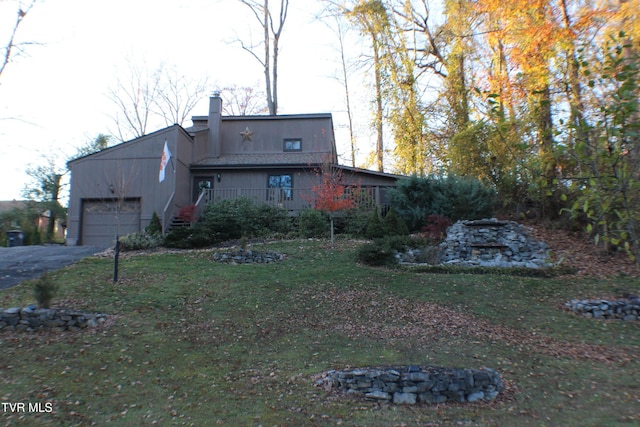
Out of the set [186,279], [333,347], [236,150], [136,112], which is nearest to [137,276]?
[186,279]

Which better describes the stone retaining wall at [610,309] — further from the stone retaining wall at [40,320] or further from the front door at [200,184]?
the front door at [200,184]

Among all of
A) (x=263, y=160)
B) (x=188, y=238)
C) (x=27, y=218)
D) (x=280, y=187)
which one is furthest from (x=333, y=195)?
(x=27, y=218)

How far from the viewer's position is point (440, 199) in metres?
16.4

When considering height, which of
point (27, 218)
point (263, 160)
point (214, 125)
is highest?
point (214, 125)

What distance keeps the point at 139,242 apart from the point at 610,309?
14238mm

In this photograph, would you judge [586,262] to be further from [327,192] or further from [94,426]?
[94,426]

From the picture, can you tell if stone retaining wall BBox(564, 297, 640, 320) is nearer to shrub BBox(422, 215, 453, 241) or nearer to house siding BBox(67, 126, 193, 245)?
shrub BBox(422, 215, 453, 241)

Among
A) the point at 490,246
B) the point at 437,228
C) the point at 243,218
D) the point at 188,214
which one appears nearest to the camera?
the point at 490,246

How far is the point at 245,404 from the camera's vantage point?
5676 mm

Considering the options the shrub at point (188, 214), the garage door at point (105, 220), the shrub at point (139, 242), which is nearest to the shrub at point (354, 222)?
Result: the shrub at point (188, 214)

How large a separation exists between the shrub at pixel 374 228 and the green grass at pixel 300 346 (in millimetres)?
3269

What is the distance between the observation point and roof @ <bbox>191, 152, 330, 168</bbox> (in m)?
19.5

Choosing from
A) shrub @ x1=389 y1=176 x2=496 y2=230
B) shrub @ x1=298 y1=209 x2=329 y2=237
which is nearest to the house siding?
shrub @ x1=298 y1=209 x2=329 y2=237

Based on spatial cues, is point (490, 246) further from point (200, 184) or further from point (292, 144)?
point (200, 184)
